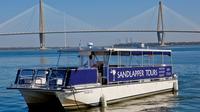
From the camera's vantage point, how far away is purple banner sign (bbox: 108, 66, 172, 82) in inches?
749

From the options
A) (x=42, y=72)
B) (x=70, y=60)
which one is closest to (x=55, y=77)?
(x=42, y=72)

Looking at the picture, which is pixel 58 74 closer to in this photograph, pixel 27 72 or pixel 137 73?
pixel 27 72

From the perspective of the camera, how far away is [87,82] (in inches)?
691

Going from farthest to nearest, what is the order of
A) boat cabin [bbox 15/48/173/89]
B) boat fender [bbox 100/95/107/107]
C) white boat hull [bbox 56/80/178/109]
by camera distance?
boat fender [bbox 100/95/107/107] < boat cabin [bbox 15/48/173/89] < white boat hull [bbox 56/80/178/109]

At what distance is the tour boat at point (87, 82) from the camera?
16984mm

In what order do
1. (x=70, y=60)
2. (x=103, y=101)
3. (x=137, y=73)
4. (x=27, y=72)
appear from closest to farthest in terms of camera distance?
(x=103, y=101), (x=27, y=72), (x=137, y=73), (x=70, y=60)

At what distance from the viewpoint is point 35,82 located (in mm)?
17797

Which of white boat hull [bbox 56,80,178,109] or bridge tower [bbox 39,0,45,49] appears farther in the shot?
bridge tower [bbox 39,0,45,49]

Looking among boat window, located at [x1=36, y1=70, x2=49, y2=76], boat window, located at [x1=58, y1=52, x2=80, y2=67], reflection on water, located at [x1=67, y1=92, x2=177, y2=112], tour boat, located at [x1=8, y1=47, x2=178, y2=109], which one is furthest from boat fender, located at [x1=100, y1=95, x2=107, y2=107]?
boat window, located at [x1=58, y1=52, x2=80, y2=67]

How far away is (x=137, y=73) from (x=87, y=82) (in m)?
3.67

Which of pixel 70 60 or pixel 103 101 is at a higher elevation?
pixel 70 60

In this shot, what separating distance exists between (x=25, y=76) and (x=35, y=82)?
0.58 meters

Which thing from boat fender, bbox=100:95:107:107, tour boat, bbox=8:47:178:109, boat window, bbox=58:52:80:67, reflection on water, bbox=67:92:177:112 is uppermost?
boat window, bbox=58:52:80:67

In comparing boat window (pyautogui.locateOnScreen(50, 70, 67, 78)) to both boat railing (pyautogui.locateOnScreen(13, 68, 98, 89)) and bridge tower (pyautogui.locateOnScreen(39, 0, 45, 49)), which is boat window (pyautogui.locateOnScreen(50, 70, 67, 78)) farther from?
bridge tower (pyautogui.locateOnScreen(39, 0, 45, 49))
